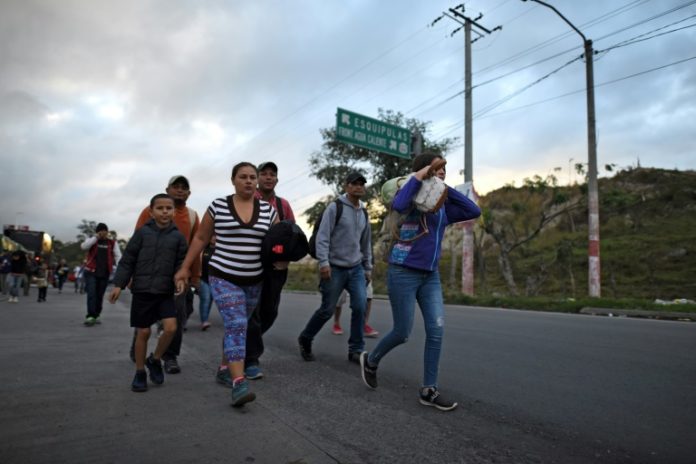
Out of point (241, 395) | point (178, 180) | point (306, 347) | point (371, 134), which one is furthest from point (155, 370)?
point (371, 134)

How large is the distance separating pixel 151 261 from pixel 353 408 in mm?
2065

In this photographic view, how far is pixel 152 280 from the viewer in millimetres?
4270

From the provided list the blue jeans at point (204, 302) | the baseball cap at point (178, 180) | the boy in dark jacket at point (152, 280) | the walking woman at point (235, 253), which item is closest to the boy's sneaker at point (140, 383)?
the boy in dark jacket at point (152, 280)

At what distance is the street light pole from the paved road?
810 centimetres

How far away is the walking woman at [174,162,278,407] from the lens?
386cm

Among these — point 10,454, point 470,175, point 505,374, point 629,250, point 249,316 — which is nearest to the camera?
point 10,454

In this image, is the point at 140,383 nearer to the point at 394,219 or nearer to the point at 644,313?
the point at 394,219

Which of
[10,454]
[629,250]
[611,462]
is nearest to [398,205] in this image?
[611,462]

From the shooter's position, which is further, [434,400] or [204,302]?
[204,302]

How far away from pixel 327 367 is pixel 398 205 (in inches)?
84.5

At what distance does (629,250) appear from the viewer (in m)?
23.3

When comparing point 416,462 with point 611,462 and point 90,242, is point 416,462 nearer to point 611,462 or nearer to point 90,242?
point 611,462

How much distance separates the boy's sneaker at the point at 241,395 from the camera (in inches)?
138

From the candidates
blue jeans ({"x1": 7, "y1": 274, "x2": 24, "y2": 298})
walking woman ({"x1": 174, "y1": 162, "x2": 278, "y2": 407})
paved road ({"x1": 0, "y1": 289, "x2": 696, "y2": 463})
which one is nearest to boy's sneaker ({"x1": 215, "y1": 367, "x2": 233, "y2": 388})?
paved road ({"x1": 0, "y1": 289, "x2": 696, "y2": 463})
